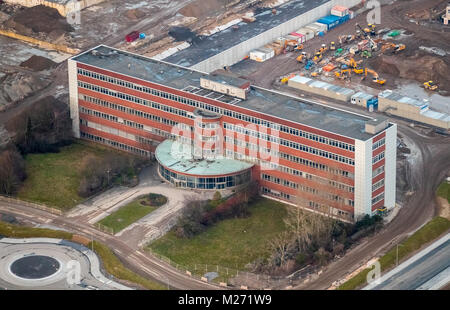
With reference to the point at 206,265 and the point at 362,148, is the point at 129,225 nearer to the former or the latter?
the point at 206,265

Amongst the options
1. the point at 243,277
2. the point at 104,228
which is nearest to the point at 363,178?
the point at 243,277

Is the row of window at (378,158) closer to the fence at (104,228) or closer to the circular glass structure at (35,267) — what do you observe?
the fence at (104,228)

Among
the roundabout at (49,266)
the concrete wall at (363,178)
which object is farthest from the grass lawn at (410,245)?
the roundabout at (49,266)

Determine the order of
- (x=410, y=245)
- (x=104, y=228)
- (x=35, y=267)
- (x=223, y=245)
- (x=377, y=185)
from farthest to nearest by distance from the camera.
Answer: (x=377, y=185) < (x=104, y=228) < (x=223, y=245) < (x=410, y=245) < (x=35, y=267)

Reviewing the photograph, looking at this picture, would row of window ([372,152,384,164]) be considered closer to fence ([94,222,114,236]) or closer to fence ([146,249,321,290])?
fence ([146,249,321,290])

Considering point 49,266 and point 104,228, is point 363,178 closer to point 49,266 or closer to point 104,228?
point 104,228
